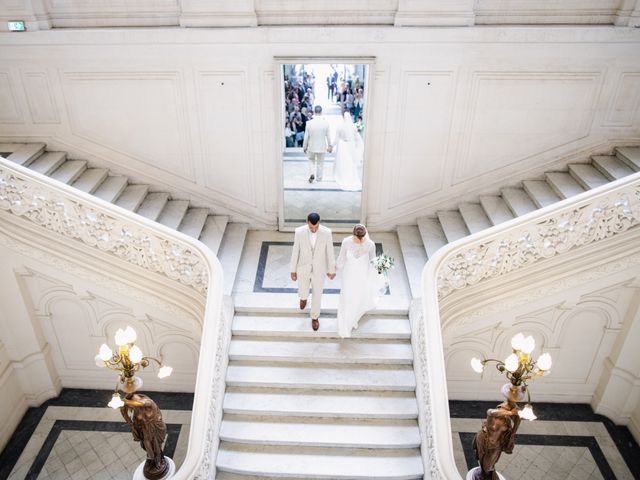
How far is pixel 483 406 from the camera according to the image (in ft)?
27.3

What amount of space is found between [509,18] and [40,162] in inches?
283

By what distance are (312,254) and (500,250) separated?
7.64 feet

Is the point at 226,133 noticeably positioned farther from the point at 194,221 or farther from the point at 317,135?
the point at 317,135

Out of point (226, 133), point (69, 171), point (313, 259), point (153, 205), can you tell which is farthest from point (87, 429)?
point (226, 133)

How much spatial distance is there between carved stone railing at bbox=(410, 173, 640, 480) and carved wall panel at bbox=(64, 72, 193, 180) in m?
4.43

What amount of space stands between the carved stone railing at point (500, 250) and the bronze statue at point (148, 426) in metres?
2.96

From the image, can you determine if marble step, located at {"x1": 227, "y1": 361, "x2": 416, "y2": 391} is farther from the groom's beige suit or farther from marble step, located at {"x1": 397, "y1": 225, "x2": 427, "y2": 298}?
marble step, located at {"x1": 397, "y1": 225, "x2": 427, "y2": 298}

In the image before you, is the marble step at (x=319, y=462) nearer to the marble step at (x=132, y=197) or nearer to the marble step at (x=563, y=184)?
the marble step at (x=132, y=197)

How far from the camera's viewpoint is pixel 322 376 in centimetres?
686

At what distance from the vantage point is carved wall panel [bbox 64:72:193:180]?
792cm

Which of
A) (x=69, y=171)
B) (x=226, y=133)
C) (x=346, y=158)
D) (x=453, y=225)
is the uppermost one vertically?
(x=346, y=158)

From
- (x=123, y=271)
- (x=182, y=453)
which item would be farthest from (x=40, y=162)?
(x=182, y=453)

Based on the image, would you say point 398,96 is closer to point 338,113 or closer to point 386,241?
point 386,241

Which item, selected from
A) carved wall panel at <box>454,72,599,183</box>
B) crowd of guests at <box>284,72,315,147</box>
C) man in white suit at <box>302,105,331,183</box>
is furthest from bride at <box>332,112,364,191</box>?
carved wall panel at <box>454,72,599,183</box>
